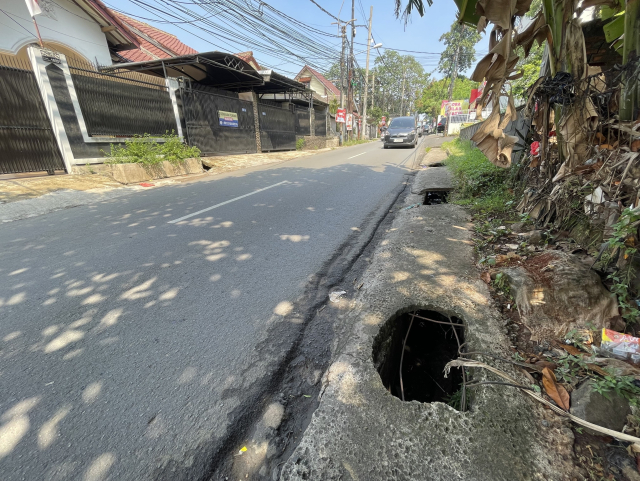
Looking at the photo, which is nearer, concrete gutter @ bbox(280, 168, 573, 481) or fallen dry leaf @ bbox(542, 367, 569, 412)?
concrete gutter @ bbox(280, 168, 573, 481)

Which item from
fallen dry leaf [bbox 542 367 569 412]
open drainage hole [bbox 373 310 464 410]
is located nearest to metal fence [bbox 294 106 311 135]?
open drainage hole [bbox 373 310 464 410]

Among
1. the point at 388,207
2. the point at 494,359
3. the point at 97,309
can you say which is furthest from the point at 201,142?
the point at 494,359

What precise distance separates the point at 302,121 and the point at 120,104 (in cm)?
1285

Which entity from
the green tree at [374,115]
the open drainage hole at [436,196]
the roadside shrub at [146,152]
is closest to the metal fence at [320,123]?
the roadside shrub at [146,152]

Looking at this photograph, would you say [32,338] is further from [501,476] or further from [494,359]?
[494,359]

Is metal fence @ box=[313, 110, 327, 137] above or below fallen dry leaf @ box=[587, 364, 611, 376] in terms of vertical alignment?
above

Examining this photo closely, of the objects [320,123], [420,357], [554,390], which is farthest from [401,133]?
[554,390]

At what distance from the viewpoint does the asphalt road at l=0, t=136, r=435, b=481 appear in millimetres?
1331

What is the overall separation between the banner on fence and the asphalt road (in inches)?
355

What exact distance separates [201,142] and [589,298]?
1203 centimetres

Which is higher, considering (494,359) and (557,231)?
(557,231)

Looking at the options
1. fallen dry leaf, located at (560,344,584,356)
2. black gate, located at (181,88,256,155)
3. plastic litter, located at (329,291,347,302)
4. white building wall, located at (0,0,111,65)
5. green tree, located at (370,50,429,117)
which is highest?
green tree, located at (370,50,429,117)

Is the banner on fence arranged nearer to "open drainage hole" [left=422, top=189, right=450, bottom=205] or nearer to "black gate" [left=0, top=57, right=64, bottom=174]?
"black gate" [left=0, top=57, right=64, bottom=174]

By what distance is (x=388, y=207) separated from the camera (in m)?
5.09
